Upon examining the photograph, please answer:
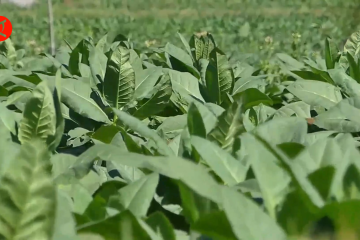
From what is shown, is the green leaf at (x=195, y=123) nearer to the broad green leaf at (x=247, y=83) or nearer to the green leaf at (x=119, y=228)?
the green leaf at (x=119, y=228)

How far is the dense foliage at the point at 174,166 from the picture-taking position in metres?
0.69

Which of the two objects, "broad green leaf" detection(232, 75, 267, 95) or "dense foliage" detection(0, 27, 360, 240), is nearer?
"dense foliage" detection(0, 27, 360, 240)

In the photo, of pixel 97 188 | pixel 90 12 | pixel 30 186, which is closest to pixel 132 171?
pixel 97 188

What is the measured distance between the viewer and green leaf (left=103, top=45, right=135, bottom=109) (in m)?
1.54

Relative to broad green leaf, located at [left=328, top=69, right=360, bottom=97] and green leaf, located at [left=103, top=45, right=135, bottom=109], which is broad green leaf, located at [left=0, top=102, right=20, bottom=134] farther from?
broad green leaf, located at [left=328, top=69, right=360, bottom=97]

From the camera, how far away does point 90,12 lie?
2411 centimetres

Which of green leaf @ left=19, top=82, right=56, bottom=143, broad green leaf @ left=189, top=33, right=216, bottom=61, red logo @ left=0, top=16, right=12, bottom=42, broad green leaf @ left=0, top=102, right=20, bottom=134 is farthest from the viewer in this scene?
red logo @ left=0, top=16, right=12, bottom=42

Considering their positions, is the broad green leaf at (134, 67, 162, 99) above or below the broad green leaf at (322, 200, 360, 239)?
below

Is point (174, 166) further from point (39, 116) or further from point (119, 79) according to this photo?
point (119, 79)

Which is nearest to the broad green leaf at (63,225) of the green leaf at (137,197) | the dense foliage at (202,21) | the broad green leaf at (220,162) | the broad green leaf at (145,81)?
the green leaf at (137,197)

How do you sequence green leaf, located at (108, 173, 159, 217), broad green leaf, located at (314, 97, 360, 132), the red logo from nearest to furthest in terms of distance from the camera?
green leaf, located at (108, 173, 159, 217), broad green leaf, located at (314, 97, 360, 132), the red logo

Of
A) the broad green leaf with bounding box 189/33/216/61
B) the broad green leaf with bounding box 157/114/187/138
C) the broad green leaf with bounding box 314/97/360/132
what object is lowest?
the broad green leaf with bounding box 157/114/187/138

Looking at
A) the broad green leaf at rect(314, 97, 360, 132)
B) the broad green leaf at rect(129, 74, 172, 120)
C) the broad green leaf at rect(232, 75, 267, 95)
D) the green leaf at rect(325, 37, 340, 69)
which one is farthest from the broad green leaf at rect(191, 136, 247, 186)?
the green leaf at rect(325, 37, 340, 69)

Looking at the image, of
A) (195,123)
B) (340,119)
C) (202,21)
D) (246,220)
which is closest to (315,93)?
(340,119)
